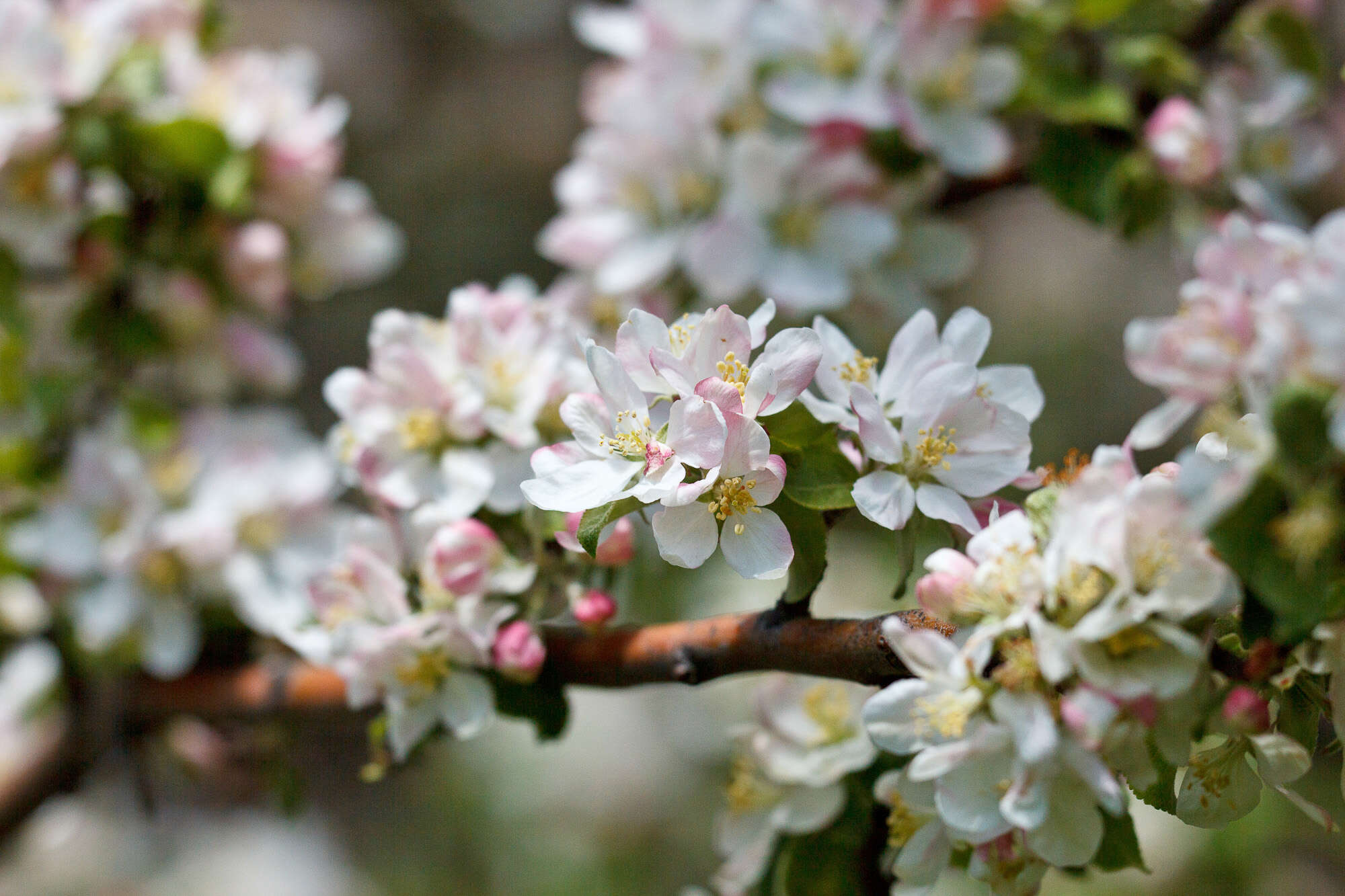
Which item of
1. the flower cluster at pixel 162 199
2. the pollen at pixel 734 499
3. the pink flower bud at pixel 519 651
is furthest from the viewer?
the flower cluster at pixel 162 199

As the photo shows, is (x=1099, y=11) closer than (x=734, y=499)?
No

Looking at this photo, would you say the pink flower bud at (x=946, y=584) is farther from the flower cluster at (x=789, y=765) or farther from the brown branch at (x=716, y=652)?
the flower cluster at (x=789, y=765)

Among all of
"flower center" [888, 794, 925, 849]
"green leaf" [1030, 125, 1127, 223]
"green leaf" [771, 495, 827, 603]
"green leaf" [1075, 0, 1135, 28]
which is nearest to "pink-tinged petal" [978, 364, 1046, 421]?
"green leaf" [771, 495, 827, 603]

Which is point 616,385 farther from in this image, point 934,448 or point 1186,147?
point 1186,147

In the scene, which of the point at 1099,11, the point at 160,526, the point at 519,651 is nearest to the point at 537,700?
the point at 519,651

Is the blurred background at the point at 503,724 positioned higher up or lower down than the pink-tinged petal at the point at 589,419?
lower down

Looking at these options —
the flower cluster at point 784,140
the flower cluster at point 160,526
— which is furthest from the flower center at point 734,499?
the flower cluster at point 160,526
